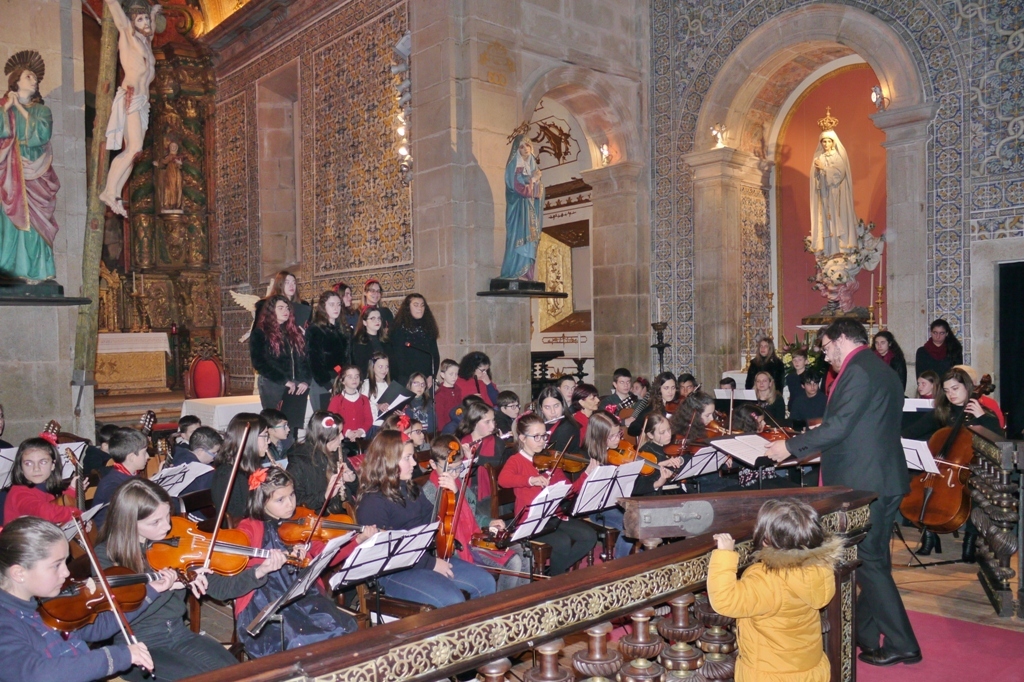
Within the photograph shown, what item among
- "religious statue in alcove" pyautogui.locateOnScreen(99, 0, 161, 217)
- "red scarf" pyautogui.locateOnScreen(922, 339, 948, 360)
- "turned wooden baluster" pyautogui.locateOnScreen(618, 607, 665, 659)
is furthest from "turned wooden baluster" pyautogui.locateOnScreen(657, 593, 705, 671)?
"red scarf" pyautogui.locateOnScreen(922, 339, 948, 360)

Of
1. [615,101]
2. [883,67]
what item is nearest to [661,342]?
[615,101]

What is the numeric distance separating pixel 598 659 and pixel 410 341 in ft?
19.3

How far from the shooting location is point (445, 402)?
25.2 feet

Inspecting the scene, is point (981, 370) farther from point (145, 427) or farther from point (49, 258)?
point (49, 258)

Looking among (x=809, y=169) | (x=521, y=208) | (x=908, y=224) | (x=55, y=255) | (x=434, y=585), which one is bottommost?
(x=434, y=585)

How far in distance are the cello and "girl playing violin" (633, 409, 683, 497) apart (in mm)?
1602

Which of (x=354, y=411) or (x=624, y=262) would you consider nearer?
(x=354, y=411)

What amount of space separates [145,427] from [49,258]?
69.0 inches

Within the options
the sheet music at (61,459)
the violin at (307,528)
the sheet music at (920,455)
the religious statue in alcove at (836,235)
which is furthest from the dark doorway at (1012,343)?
the sheet music at (61,459)

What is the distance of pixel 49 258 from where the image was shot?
6.73m

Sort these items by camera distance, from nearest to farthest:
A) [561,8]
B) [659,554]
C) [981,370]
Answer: [659,554], [981,370], [561,8]

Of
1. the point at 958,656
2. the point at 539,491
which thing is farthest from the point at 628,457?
the point at 958,656

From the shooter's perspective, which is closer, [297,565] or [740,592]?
[740,592]

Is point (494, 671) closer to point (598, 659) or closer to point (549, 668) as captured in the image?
point (549, 668)
